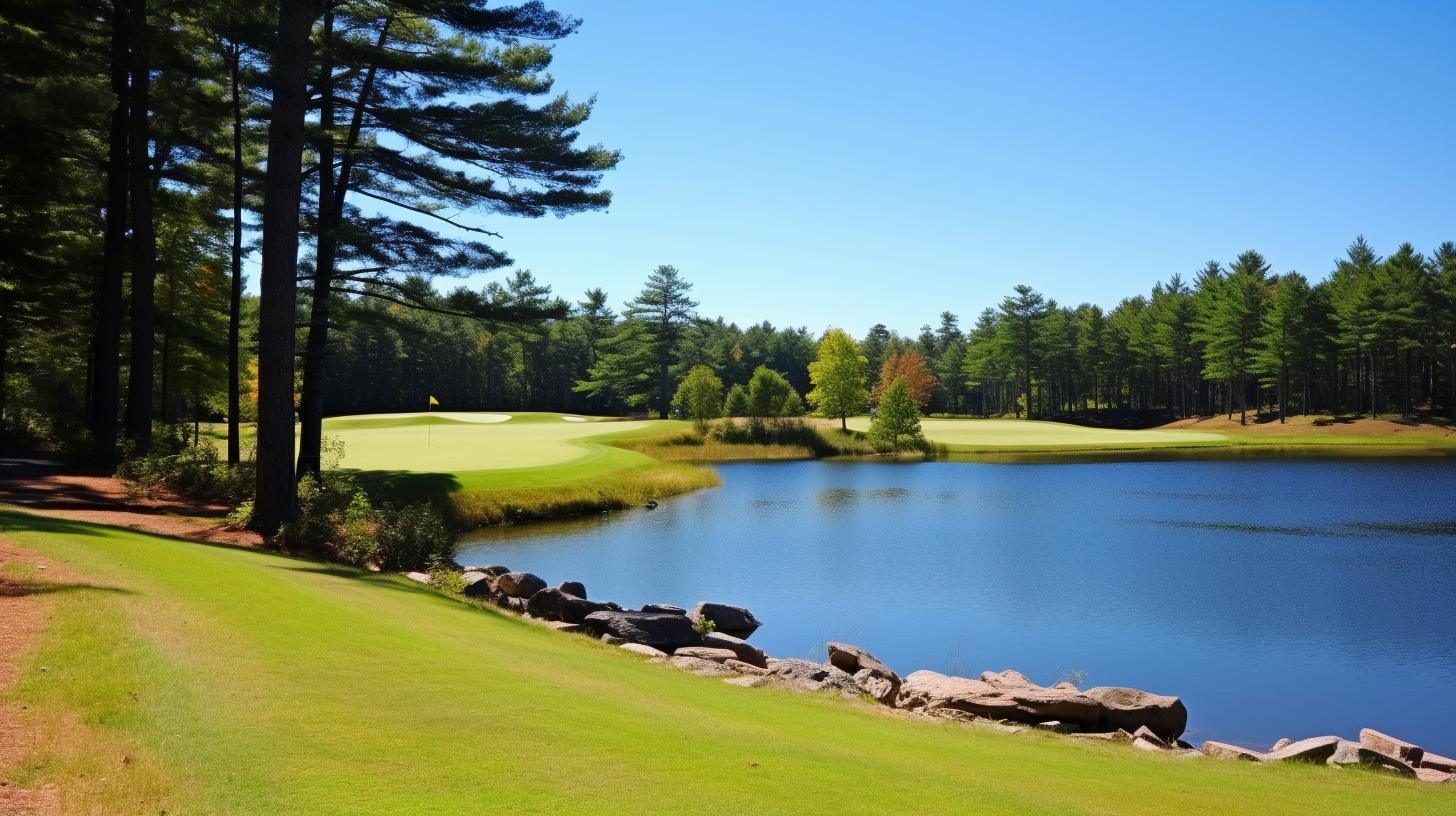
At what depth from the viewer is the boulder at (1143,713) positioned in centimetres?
1112

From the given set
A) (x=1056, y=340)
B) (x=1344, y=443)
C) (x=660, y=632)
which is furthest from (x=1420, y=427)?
(x=660, y=632)

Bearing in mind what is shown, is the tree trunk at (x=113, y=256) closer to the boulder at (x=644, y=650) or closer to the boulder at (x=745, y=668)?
the boulder at (x=644, y=650)

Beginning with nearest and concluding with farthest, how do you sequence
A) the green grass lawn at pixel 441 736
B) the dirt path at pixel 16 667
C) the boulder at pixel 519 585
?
the dirt path at pixel 16 667
the green grass lawn at pixel 441 736
the boulder at pixel 519 585

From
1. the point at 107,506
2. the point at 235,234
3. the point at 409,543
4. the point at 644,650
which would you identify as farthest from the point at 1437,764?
the point at 235,234

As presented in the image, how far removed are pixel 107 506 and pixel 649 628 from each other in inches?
405

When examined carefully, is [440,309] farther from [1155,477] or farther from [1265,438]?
[1265,438]

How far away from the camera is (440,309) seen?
25203 millimetres

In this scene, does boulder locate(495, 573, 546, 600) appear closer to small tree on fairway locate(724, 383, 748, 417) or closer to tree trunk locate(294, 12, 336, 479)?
tree trunk locate(294, 12, 336, 479)

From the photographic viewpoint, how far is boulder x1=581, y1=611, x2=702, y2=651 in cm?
1398

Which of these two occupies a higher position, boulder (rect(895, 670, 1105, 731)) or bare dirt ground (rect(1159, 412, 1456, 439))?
bare dirt ground (rect(1159, 412, 1456, 439))

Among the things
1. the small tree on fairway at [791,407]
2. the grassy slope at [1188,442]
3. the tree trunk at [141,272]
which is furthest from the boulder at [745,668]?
the small tree on fairway at [791,407]

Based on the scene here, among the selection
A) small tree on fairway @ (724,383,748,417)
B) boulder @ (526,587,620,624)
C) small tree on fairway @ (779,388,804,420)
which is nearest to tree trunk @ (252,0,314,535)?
boulder @ (526,587,620,624)

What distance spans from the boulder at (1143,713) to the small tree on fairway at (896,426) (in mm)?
51445

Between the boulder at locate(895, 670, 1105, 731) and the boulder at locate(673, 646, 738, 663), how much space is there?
2.59 m
